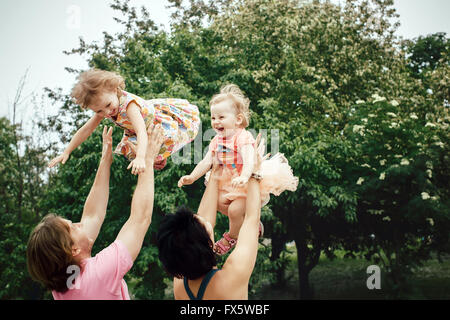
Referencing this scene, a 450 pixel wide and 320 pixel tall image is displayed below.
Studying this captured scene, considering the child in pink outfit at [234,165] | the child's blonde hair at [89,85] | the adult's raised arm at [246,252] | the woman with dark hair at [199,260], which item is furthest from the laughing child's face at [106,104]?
the adult's raised arm at [246,252]

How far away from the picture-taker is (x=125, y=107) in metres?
2.47

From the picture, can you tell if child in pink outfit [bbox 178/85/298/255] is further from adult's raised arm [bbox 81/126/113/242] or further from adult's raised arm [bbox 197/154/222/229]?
adult's raised arm [bbox 81/126/113/242]

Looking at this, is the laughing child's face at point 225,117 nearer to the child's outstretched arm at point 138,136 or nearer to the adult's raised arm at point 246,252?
the child's outstretched arm at point 138,136

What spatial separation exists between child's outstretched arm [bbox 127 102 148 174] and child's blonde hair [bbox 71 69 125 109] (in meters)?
0.19

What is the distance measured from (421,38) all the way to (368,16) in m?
10.6

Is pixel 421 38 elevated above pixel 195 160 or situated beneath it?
elevated above

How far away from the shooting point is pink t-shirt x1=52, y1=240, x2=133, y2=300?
6.22 feet

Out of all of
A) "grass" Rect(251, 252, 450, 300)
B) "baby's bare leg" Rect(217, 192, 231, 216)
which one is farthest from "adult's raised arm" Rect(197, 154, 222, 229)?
"grass" Rect(251, 252, 450, 300)

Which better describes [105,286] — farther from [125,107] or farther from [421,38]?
[421,38]

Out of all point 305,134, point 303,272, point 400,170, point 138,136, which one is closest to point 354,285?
point 303,272

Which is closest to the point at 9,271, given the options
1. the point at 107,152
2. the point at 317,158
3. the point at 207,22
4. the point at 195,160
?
the point at 195,160

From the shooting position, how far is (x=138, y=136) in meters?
2.27

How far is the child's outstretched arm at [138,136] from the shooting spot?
6.69 feet

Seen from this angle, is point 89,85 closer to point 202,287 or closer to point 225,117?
point 225,117
